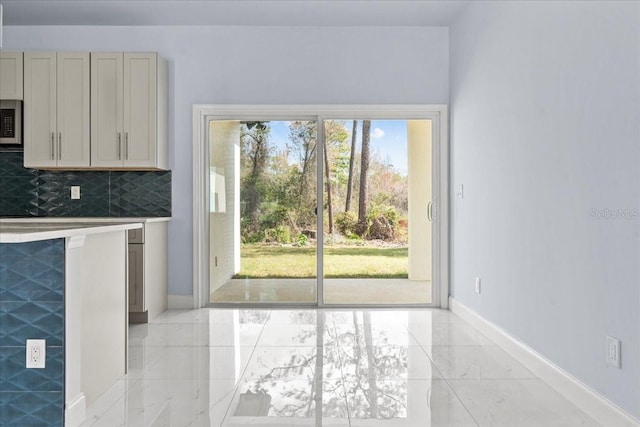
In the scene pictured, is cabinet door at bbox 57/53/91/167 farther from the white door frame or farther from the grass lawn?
the grass lawn

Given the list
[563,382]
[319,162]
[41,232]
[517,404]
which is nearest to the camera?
[41,232]

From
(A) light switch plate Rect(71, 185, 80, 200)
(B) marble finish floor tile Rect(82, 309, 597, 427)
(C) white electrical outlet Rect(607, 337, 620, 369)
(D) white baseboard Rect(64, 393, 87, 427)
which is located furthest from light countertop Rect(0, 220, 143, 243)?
(A) light switch plate Rect(71, 185, 80, 200)

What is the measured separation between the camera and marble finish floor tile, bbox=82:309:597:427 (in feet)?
7.68

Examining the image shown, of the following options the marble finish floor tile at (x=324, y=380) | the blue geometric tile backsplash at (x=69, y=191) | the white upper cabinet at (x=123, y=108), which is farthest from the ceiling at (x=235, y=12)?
the marble finish floor tile at (x=324, y=380)

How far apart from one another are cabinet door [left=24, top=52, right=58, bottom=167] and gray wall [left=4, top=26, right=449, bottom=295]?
1.66 ft

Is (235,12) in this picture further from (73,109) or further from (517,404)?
(517,404)

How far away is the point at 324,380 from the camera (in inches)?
111

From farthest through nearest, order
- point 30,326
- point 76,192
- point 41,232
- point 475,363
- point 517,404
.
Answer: point 76,192, point 475,363, point 517,404, point 30,326, point 41,232

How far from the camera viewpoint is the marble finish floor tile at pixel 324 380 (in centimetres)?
234

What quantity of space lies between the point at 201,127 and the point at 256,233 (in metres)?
1.13

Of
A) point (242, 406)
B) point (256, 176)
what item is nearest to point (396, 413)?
point (242, 406)

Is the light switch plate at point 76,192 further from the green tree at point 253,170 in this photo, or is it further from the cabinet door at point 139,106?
the green tree at point 253,170

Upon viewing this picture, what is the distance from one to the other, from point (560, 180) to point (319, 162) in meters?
2.65

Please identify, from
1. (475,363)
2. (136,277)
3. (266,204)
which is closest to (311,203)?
(266,204)
